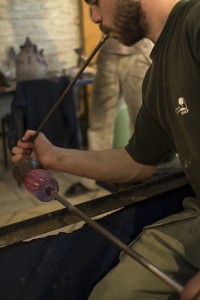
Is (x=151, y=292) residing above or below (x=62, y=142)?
above

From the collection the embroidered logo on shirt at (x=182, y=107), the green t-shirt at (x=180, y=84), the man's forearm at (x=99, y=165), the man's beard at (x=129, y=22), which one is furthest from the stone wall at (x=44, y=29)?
the embroidered logo on shirt at (x=182, y=107)

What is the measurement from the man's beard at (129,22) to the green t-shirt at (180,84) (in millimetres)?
83

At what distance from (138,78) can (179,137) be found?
4.84 ft

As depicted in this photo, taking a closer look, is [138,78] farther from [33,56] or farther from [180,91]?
[180,91]

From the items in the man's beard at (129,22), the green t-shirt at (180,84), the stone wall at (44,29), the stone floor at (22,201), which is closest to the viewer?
the green t-shirt at (180,84)

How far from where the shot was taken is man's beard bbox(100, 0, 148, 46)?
1.04 meters

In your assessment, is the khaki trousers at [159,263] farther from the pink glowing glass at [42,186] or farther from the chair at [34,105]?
the chair at [34,105]

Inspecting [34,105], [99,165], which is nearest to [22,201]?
[34,105]

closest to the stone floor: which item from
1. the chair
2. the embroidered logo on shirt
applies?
the chair

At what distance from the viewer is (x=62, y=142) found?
2893 mm

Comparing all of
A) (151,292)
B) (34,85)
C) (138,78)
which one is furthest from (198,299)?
(34,85)

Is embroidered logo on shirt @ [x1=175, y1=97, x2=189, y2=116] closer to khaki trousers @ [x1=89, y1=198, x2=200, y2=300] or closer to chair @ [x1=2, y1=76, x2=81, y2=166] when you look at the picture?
khaki trousers @ [x1=89, y1=198, x2=200, y2=300]

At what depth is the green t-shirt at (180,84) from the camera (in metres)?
0.91

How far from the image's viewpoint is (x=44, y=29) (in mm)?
3633
